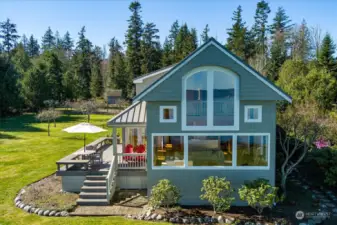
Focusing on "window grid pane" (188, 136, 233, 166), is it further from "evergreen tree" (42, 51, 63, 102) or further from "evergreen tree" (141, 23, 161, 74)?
"evergreen tree" (42, 51, 63, 102)

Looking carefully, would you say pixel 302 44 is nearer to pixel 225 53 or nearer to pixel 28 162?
pixel 225 53

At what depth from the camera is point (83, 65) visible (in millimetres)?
69500

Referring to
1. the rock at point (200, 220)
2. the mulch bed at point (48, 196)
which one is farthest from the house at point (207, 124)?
the rock at point (200, 220)

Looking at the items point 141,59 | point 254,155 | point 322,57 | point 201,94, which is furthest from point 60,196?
point 141,59

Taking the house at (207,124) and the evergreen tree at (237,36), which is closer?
the house at (207,124)

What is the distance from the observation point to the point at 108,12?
2080 centimetres

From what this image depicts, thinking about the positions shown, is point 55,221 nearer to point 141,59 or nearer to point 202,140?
point 202,140

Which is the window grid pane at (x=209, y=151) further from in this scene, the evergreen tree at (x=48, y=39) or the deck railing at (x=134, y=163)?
the evergreen tree at (x=48, y=39)

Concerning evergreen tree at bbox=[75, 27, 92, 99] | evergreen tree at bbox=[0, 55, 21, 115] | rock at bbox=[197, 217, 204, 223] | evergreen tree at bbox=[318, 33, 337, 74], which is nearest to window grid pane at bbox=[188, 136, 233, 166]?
rock at bbox=[197, 217, 204, 223]

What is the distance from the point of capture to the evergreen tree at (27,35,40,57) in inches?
3836

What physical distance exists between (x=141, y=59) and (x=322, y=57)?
3797cm

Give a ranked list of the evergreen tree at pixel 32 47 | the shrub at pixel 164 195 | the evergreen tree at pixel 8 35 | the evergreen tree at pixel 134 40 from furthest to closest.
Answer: the evergreen tree at pixel 32 47 → the evergreen tree at pixel 8 35 → the evergreen tree at pixel 134 40 → the shrub at pixel 164 195

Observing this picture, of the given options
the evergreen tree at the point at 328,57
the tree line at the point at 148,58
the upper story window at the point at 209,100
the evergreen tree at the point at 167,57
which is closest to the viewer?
the upper story window at the point at 209,100

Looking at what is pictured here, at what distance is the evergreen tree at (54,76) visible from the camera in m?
54.4
